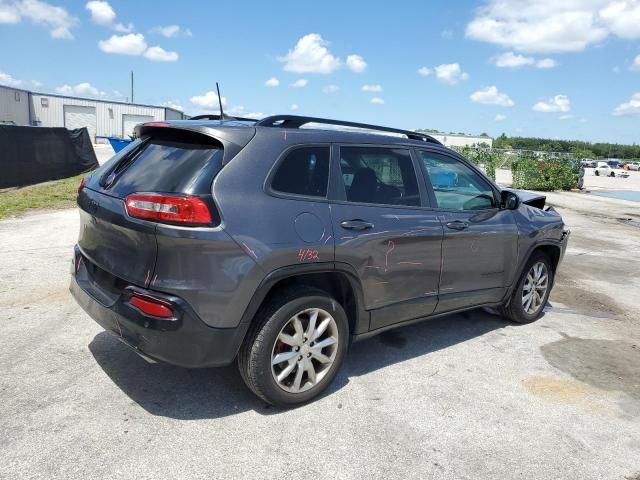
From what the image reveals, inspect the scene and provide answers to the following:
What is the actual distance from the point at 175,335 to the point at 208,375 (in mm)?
1005

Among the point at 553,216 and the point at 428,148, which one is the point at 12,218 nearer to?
the point at 428,148

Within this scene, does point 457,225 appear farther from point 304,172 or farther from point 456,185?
point 304,172

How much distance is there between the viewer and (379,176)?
3693 millimetres

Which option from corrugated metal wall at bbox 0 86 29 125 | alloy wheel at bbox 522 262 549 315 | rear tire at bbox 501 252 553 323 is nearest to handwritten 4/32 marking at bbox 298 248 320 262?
rear tire at bbox 501 252 553 323

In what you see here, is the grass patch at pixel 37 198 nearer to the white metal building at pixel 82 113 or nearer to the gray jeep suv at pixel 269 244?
the gray jeep suv at pixel 269 244

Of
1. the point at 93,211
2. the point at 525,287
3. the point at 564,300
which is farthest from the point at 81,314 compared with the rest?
the point at 564,300

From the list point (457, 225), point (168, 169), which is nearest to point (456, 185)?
point (457, 225)

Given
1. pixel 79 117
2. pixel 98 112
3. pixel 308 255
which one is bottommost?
pixel 308 255

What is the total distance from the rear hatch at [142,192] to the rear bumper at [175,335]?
7.4 inches

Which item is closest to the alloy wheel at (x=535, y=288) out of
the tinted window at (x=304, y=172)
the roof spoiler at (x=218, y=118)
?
the tinted window at (x=304, y=172)

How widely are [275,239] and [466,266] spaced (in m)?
1.93

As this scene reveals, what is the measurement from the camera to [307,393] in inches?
131

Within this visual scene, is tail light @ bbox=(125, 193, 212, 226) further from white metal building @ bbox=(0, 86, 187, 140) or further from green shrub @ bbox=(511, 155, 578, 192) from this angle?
white metal building @ bbox=(0, 86, 187, 140)

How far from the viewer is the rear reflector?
2754 mm
